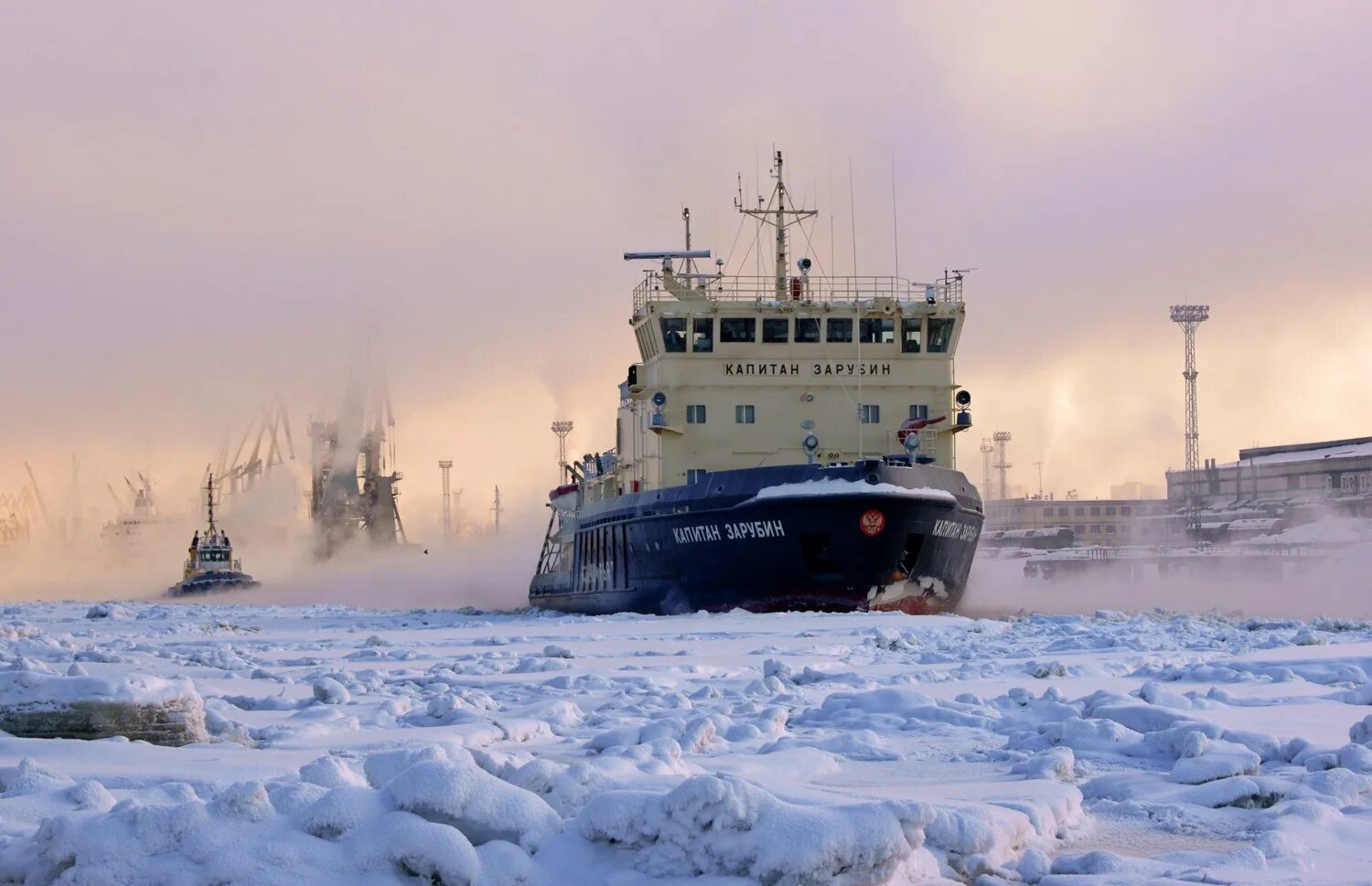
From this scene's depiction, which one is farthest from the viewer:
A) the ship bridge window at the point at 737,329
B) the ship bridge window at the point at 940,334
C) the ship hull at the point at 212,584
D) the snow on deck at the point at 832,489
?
the ship hull at the point at 212,584

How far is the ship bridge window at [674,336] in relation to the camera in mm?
32875

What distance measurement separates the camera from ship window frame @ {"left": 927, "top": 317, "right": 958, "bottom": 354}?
110 feet

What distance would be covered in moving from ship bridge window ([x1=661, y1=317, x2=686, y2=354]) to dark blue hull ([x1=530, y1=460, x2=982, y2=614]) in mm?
3395

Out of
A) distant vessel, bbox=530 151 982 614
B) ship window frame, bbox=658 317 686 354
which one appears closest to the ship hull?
distant vessel, bbox=530 151 982 614

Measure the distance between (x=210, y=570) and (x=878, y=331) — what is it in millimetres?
53239

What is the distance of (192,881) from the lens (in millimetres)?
6074

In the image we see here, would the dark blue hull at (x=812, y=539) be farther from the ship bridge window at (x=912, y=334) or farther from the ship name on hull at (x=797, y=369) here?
the ship bridge window at (x=912, y=334)

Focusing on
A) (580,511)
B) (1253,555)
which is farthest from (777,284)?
(1253,555)

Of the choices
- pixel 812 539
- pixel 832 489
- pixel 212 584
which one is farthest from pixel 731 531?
pixel 212 584

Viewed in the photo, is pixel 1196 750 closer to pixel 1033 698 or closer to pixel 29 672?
pixel 1033 698

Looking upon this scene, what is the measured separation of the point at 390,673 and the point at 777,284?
23743 mm

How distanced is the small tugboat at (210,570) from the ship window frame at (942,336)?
50.1 meters

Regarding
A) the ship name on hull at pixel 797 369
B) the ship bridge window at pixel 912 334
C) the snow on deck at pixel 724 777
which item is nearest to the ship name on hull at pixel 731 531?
the ship name on hull at pixel 797 369

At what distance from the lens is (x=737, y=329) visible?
33.1 meters
